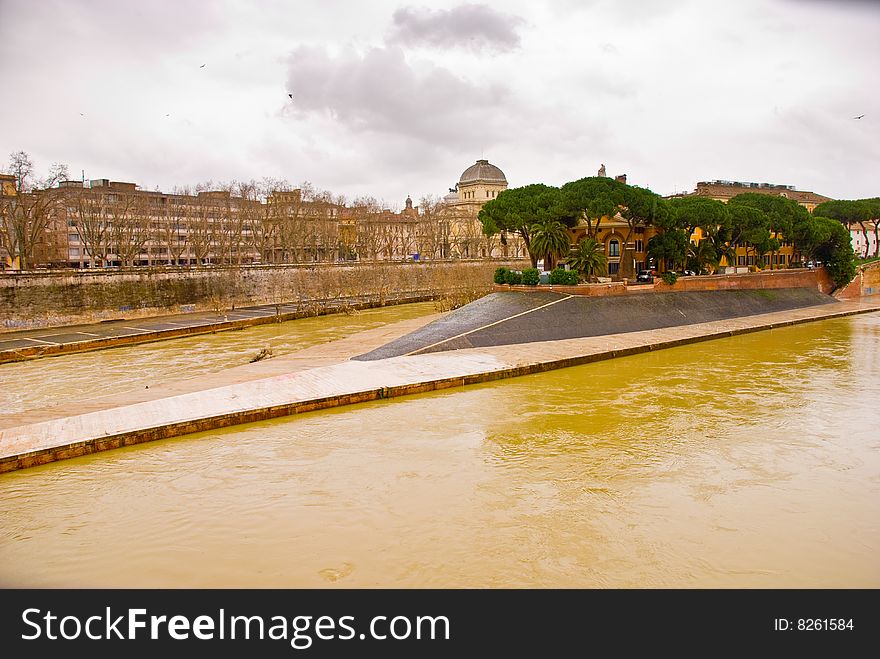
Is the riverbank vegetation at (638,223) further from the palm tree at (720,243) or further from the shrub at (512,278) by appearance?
the shrub at (512,278)

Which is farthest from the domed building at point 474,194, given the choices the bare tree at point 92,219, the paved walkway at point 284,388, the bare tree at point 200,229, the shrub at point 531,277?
the paved walkway at point 284,388

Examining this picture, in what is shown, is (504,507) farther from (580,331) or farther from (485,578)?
(580,331)

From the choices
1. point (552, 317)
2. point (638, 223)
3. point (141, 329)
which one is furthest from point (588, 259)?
point (141, 329)

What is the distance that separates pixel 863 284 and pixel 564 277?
94.9ft

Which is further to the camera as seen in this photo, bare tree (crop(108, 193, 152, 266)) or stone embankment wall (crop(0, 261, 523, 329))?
bare tree (crop(108, 193, 152, 266))

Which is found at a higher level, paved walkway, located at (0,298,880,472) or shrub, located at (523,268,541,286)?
shrub, located at (523,268,541,286)

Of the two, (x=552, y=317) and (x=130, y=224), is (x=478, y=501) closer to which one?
(x=552, y=317)

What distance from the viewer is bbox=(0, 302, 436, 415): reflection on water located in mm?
17545

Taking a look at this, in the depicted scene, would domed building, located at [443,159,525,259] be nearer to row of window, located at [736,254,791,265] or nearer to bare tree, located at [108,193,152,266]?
row of window, located at [736,254,791,265]

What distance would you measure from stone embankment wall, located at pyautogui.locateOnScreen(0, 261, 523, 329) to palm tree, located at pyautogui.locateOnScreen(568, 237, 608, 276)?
6499mm

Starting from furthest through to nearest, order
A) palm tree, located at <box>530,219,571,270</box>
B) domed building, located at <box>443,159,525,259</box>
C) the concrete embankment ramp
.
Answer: domed building, located at <box>443,159,525,259</box> < palm tree, located at <box>530,219,571,270</box> < the concrete embankment ramp

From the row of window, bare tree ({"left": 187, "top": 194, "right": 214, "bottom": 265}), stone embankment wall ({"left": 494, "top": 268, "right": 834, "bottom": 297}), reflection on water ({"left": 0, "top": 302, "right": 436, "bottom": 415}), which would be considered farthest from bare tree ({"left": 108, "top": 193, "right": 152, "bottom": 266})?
the row of window

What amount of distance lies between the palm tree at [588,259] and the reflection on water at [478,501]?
15204mm
